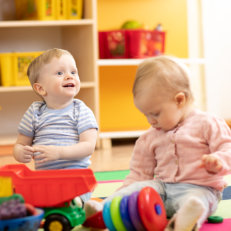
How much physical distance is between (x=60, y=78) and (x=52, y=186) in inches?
13.8

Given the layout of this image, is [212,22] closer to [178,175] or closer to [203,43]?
[203,43]

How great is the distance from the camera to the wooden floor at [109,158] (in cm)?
183

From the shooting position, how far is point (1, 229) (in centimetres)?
84

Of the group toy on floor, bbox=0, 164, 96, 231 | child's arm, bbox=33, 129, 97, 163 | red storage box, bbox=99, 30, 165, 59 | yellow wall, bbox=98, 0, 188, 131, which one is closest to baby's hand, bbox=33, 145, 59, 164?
child's arm, bbox=33, 129, 97, 163

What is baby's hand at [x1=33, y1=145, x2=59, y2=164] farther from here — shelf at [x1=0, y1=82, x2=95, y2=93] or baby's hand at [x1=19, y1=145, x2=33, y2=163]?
shelf at [x1=0, y1=82, x2=95, y2=93]

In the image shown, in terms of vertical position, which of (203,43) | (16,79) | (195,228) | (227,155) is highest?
(203,43)

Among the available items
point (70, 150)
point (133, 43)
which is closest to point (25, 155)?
point (70, 150)

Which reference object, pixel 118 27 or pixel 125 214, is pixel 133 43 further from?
pixel 125 214

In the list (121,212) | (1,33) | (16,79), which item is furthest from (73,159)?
(1,33)

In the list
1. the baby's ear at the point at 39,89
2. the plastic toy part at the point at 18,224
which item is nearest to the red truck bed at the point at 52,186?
the plastic toy part at the point at 18,224

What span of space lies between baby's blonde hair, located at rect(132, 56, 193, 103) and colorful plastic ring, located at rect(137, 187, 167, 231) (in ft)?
0.78

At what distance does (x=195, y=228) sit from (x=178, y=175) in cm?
18

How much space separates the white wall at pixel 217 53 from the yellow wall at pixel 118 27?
0.13 m

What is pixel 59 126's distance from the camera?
1226mm
